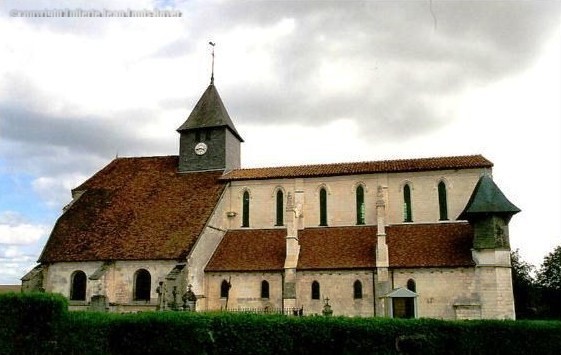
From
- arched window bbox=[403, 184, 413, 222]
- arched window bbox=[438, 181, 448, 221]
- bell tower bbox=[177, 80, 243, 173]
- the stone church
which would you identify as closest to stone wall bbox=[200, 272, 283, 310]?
the stone church

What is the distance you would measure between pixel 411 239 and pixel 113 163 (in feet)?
77.0

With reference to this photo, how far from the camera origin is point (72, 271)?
33.8 meters

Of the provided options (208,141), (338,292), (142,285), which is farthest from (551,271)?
(142,285)

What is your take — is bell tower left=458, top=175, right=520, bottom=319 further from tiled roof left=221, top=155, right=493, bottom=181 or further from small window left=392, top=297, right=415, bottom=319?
tiled roof left=221, top=155, right=493, bottom=181

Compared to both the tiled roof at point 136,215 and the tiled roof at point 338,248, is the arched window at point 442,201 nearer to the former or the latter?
the tiled roof at point 338,248

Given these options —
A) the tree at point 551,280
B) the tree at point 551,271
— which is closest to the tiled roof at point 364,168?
the tree at point 551,280

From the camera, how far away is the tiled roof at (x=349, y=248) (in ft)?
102

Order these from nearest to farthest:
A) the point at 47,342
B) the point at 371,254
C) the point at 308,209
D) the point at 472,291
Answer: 1. the point at 47,342
2. the point at 472,291
3. the point at 371,254
4. the point at 308,209

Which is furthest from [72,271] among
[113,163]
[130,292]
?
[113,163]

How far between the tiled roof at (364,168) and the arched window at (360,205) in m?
1.21

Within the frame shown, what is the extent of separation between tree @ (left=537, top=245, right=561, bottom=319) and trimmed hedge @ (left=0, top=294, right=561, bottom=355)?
2811 centimetres

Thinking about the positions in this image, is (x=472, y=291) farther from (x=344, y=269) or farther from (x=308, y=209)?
(x=308, y=209)

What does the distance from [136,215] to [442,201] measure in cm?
1998

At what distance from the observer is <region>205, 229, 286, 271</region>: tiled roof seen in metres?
33.2
